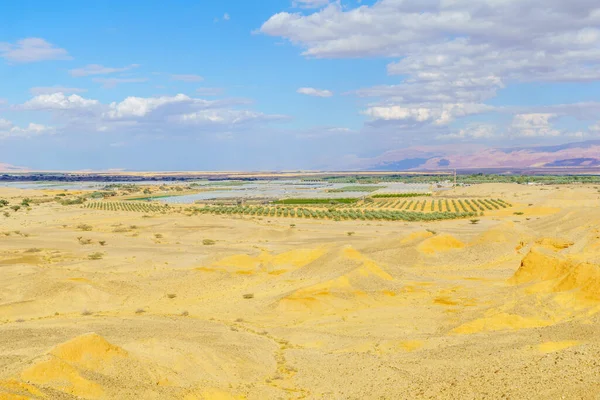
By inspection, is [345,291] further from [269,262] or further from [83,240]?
[83,240]

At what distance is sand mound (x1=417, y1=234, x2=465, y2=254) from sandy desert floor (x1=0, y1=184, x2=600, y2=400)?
176 mm

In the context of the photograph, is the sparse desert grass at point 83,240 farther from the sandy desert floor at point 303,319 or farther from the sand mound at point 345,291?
the sand mound at point 345,291

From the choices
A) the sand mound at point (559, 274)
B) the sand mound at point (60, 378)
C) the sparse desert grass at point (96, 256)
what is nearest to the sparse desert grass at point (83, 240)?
the sparse desert grass at point (96, 256)

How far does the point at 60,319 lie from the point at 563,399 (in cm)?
1962

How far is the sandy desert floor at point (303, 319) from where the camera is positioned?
51.0 feet

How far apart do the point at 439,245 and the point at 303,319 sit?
776 inches

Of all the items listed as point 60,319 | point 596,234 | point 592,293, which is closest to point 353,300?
point 592,293

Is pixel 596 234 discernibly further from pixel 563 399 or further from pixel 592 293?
pixel 563 399

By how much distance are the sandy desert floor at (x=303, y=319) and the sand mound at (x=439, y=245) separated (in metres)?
0.18

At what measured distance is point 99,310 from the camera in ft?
89.2

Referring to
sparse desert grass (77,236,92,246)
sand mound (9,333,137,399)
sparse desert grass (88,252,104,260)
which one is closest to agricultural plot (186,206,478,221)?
sparse desert grass (77,236,92,246)

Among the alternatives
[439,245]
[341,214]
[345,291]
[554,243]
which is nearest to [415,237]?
[439,245]

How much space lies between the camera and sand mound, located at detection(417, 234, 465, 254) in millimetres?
41875

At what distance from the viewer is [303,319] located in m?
25.9
